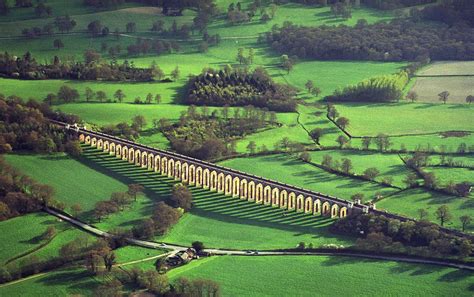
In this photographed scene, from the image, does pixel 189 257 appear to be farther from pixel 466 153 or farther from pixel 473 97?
pixel 473 97

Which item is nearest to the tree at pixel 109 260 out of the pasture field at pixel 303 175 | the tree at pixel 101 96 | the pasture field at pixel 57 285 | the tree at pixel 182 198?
the pasture field at pixel 57 285

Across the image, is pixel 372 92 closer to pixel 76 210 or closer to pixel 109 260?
pixel 76 210

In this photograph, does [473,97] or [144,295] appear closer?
[144,295]

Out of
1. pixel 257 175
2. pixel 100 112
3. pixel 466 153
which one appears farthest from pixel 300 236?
pixel 100 112

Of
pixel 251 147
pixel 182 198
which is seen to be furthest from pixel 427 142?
pixel 182 198

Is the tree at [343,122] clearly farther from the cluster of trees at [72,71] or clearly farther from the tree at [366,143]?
the cluster of trees at [72,71]

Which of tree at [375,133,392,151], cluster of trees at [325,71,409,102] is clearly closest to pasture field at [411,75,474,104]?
cluster of trees at [325,71,409,102]
